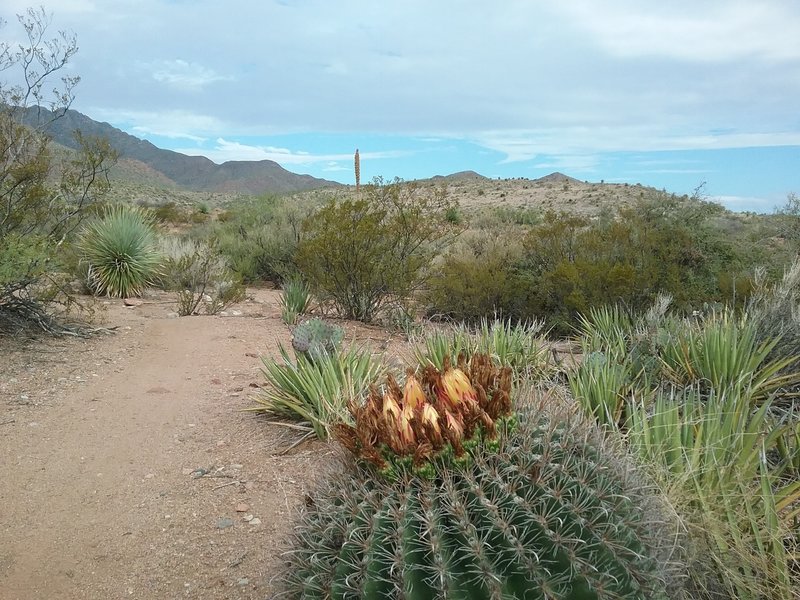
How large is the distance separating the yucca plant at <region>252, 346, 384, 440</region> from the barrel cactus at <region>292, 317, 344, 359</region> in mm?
83

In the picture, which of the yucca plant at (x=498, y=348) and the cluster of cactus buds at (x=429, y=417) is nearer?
the cluster of cactus buds at (x=429, y=417)

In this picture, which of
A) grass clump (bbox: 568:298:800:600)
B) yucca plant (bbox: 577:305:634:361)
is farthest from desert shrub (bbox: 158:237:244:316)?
grass clump (bbox: 568:298:800:600)

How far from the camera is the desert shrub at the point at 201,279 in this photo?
12.4 meters

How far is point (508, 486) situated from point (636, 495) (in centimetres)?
55

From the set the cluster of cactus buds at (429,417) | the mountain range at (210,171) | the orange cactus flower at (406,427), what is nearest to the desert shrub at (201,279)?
the cluster of cactus buds at (429,417)

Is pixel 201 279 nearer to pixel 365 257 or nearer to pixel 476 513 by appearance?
pixel 365 257

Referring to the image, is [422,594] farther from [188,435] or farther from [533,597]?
[188,435]

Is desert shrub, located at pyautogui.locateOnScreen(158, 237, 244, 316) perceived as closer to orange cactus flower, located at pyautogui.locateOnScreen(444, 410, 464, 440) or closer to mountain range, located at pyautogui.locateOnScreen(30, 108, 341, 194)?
orange cactus flower, located at pyautogui.locateOnScreen(444, 410, 464, 440)

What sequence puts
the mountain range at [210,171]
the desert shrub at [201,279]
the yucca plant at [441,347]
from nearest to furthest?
the yucca plant at [441,347], the desert shrub at [201,279], the mountain range at [210,171]

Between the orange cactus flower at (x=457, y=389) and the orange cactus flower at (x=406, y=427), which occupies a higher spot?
the orange cactus flower at (x=457, y=389)

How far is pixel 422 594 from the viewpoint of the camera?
6.54ft

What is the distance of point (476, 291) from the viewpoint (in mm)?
11477

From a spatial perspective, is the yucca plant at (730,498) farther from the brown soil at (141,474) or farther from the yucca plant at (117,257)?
the yucca plant at (117,257)

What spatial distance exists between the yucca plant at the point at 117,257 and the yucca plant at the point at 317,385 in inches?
333
